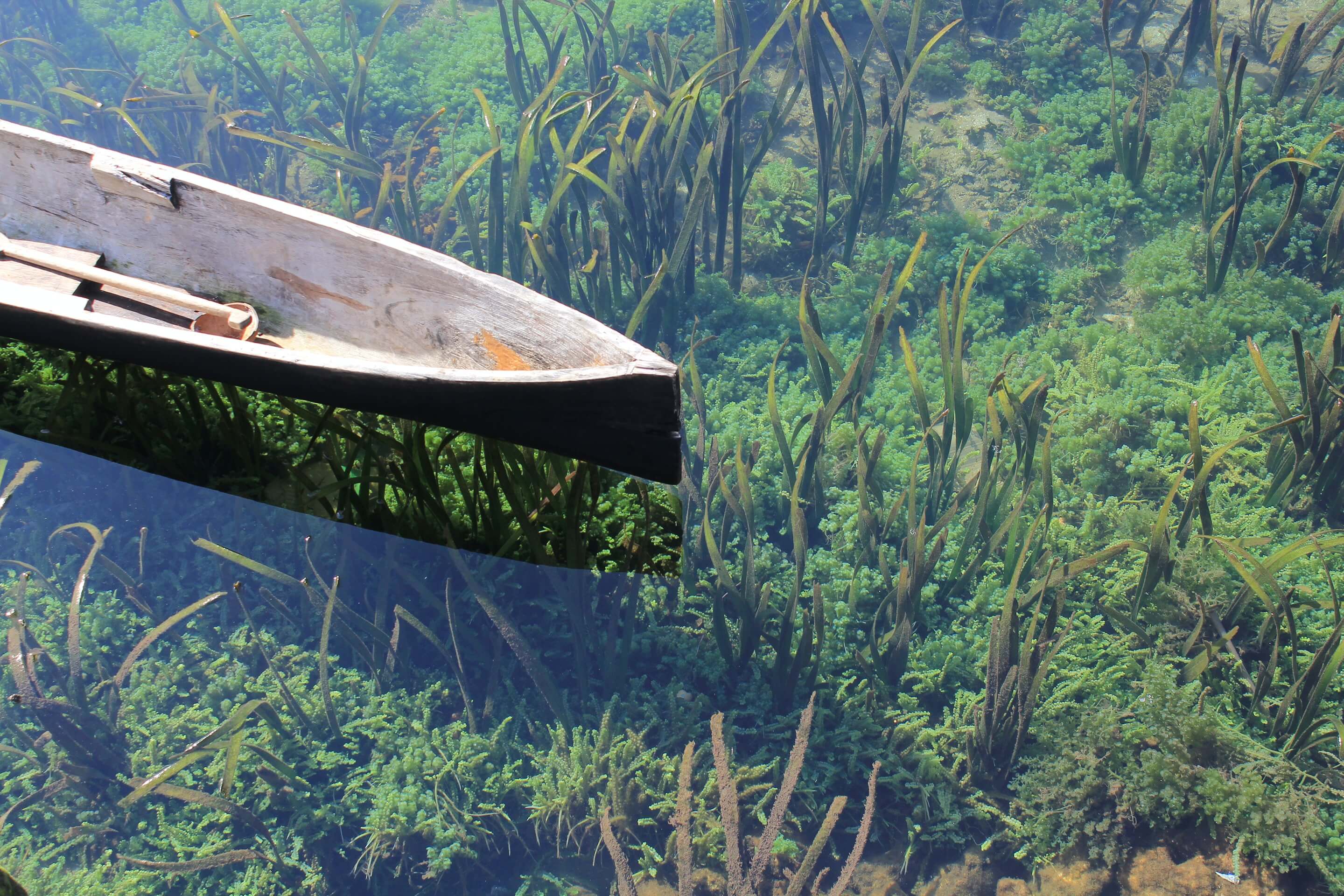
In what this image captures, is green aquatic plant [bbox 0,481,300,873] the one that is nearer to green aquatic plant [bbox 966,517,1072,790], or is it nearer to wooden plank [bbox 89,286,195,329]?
wooden plank [bbox 89,286,195,329]

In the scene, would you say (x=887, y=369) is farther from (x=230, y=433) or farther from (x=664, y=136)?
(x=230, y=433)

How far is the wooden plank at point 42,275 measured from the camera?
3.10m

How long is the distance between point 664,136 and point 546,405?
78.3 inches

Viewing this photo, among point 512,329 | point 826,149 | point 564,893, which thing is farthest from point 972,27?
point 564,893

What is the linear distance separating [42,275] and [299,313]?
97 centimetres

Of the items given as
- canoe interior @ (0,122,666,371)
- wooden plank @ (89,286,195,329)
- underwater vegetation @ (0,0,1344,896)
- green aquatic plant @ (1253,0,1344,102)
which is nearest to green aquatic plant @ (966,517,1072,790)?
underwater vegetation @ (0,0,1344,896)

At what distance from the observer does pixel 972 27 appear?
525 centimetres

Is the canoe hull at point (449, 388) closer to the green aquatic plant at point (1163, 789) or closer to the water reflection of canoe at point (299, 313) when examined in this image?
the water reflection of canoe at point (299, 313)

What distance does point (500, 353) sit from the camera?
2828 mm

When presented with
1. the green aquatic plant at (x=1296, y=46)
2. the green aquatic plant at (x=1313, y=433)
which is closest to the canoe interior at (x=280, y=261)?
the green aquatic plant at (x=1313, y=433)

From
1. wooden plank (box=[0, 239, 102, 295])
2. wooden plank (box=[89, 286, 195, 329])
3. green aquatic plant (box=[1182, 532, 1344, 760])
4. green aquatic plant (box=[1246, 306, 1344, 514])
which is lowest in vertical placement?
green aquatic plant (box=[1182, 532, 1344, 760])

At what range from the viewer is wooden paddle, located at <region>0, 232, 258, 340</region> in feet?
9.91

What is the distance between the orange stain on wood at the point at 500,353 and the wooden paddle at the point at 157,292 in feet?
2.87

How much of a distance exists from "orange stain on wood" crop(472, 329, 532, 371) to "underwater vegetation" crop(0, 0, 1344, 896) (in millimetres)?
301
